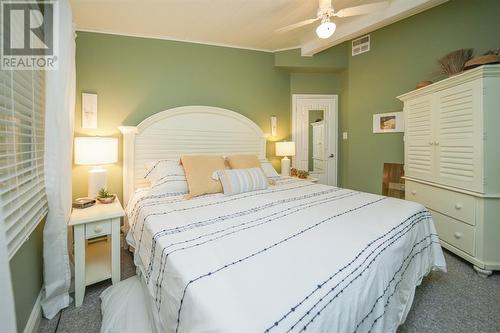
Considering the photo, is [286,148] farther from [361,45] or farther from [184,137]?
[361,45]

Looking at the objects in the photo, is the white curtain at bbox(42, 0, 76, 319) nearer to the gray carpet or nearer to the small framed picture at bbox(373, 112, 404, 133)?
the gray carpet

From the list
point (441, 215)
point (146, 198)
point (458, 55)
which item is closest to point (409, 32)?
point (458, 55)

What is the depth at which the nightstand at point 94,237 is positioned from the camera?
157cm

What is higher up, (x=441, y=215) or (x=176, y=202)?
(x=176, y=202)

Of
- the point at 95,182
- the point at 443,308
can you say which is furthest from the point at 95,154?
the point at 443,308

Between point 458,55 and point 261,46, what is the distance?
2.30m

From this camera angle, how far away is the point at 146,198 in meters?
1.96

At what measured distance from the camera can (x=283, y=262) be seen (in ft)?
2.98

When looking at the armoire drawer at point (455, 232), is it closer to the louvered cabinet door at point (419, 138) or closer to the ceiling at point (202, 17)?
the louvered cabinet door at point (419, 138)

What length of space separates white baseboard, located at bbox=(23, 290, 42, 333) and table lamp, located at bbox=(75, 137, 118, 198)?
940 mm

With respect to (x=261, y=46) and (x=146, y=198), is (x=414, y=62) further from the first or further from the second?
(x=146, y=198)

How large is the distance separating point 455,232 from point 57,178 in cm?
333

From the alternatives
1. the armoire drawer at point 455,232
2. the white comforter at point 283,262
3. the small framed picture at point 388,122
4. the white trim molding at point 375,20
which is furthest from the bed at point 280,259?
the white trim molding at point 375,20

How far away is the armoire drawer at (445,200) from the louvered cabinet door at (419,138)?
13 cm
